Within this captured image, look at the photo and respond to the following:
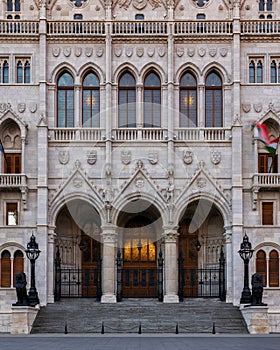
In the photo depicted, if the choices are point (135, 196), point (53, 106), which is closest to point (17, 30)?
point (53, 106)

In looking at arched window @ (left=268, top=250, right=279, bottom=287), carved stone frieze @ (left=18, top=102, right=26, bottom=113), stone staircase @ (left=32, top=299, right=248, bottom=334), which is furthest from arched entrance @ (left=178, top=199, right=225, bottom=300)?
carved stone frieze @ (left=18, top=102, right=26, bottom=113)

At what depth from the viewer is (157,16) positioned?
53.0 metres

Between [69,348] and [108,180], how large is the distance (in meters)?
19.8

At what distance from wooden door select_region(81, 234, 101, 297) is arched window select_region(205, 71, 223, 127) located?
1008 centimetres

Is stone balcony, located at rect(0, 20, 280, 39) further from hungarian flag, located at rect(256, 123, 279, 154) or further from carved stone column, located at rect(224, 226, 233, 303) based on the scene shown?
carved stone column, located at rect(224, 226, 233, 303)

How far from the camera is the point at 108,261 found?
5066 centimetres

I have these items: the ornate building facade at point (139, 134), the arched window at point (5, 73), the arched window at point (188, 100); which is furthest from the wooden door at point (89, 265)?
the arched window at point (5, 73)

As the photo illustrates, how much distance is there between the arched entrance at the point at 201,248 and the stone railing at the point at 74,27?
11.7m

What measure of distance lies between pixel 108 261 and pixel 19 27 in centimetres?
1459

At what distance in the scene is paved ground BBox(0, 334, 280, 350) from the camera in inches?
1275

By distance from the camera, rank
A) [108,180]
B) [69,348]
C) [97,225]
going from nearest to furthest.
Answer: [69,348], [108,180], [97,225]

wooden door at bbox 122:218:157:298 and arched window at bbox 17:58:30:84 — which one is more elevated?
arched window at bbox 17:58:30:84

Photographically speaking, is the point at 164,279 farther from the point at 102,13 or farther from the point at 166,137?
the point at 102,13

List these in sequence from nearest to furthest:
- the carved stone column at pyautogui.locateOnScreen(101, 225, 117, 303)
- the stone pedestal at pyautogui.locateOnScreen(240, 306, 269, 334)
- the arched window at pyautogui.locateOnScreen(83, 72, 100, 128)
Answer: the stone pedestal at pyautogui.locateOnScreen(240, 306, 269, 334) < the carved stone column at pyautogui.locateOnScreen(101, 225, 117, 303) < the arched window at pyautogui.locateOnScreen(83, 72, 100, 128)
